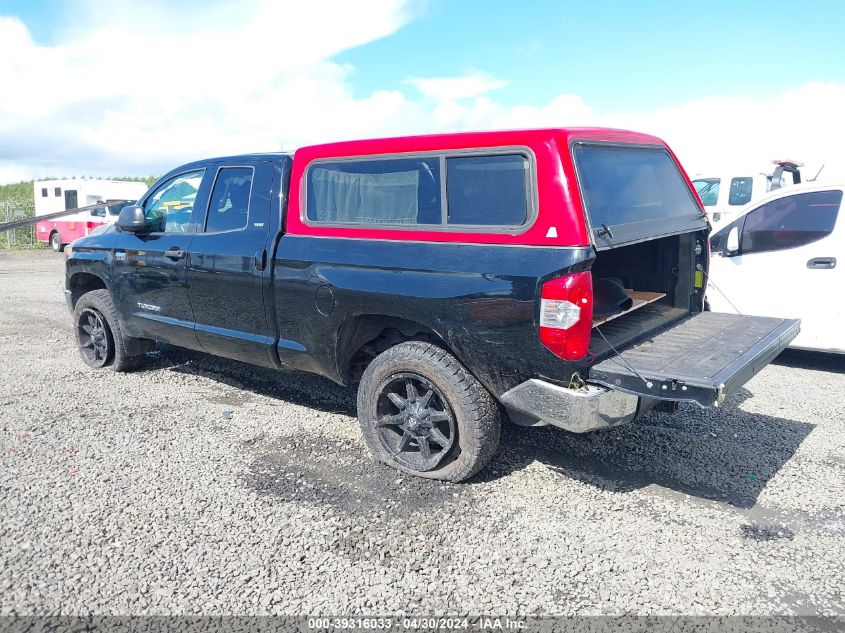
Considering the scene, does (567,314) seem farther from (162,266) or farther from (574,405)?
(162,266)

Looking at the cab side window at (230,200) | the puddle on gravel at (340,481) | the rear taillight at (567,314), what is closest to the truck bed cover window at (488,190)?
the rear taillight at (567,314)

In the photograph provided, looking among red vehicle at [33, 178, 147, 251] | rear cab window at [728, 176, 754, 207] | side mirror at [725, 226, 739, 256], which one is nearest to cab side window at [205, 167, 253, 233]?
side mirror at [725, 226, 739, 256]

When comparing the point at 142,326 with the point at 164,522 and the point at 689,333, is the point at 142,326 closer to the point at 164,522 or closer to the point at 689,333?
the point at 164,522

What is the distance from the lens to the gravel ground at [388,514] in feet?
9.43

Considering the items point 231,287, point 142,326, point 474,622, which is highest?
point 231,287

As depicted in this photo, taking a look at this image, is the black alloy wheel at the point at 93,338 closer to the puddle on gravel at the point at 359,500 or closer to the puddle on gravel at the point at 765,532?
the puddle on gravel at the point at 359,500

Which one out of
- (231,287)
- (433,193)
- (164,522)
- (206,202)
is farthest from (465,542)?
(206,202)

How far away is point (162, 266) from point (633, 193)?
11.5ft

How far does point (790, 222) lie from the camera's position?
6.39m

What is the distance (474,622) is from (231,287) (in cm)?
290

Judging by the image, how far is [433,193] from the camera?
3818mm

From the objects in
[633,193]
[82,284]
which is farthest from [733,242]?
[82,284]

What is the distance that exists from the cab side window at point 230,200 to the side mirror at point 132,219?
0.67 metres

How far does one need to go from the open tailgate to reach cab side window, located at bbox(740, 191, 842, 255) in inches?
94.7
